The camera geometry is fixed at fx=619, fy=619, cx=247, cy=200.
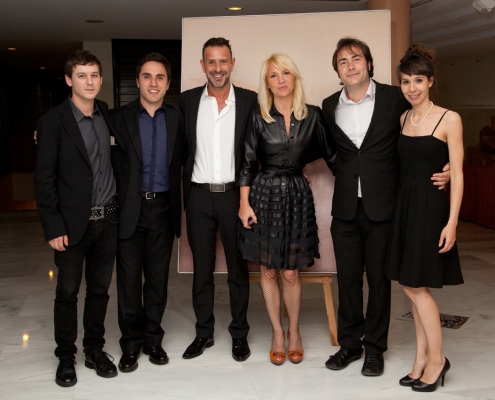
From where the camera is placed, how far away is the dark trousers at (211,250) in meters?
3.70

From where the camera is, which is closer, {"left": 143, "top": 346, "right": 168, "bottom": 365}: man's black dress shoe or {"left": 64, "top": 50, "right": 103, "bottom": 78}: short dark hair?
{"left": 64, "top": 50, "right": 103, "bottom": 78}: short dark hair

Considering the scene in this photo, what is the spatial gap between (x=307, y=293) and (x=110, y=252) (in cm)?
236

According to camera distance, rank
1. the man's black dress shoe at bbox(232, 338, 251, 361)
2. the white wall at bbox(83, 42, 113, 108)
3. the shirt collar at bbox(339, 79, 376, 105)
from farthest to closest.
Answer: the white wall at bbox(83, 42, 113, 108), the man's black dress shoe at bbox(232, 338, 251, 361), the shirt collar at bbox(339, 79, 376, 105)

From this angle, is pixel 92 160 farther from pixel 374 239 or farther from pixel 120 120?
pixel 374 239

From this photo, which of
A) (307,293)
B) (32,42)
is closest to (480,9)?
(307,293)

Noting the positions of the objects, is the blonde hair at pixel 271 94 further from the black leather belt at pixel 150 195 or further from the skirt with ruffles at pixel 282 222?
the black leather belt at pixel 150 195

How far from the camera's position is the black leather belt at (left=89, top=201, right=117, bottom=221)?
337 centimetres

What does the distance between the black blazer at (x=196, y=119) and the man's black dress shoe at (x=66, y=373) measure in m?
1.13

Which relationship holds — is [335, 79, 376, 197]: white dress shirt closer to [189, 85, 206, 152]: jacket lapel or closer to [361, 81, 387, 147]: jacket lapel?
[361, 81, 387, 147]: jacket lapel

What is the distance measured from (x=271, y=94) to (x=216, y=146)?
1.47ft

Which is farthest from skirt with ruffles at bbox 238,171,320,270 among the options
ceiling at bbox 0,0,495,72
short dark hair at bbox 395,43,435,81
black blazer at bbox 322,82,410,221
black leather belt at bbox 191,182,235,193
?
ceiling at bbox 0,0,495,72

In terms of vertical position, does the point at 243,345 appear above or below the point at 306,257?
below

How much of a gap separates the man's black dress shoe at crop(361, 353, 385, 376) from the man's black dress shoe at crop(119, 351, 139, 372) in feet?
4.35

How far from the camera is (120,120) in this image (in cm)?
357
